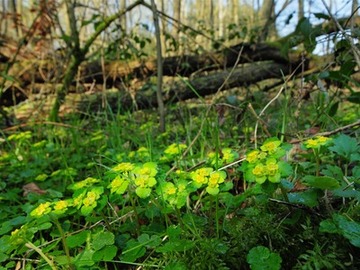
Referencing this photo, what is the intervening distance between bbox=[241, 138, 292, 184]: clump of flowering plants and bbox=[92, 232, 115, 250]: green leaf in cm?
40

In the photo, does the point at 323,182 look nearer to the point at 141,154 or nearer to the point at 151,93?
the point at 141,154

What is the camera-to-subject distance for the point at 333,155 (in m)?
1.53

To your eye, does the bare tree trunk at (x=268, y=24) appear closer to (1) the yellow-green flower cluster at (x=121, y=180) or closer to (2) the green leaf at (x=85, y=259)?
(1) the yellow-green flower cluster at (x=121, y=180)

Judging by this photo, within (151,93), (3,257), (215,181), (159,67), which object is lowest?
(3,257)

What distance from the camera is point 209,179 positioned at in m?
0.97

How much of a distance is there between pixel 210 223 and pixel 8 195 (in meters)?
0.96

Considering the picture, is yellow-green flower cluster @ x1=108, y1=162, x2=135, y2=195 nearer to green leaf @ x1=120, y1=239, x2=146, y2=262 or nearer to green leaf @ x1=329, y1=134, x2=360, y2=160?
green leaf @ x1=120, y1=239, x2=146, y2=262

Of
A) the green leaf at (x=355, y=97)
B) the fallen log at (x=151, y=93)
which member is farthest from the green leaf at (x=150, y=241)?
the fallen log at (x=151, y=93)

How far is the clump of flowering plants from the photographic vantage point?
35.5 inches

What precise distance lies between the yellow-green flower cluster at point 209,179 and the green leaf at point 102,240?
273mm

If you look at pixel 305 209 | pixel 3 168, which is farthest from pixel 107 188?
pixel 3 168

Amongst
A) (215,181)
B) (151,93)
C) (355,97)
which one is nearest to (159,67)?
(355,97)

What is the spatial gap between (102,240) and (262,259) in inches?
16.9

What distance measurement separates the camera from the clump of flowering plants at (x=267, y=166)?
90 centimetres
